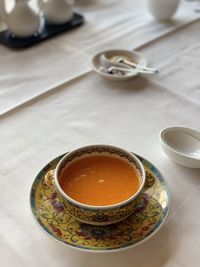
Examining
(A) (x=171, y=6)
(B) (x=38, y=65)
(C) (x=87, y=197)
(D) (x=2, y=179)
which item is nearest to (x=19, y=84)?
(B) (x=38, y=65)

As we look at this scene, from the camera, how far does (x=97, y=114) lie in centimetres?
70

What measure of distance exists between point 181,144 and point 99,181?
0.18 meters

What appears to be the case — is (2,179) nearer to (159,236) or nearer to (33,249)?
(33,249)

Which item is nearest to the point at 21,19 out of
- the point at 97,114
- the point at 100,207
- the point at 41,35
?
the point at 41,35

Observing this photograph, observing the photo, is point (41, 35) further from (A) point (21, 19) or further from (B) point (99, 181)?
(B) point (99, 181)

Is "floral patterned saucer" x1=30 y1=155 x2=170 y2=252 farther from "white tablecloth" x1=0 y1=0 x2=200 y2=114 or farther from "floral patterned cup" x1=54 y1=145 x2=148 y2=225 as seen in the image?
"white tablecloth" x1=0 y1=0 x2=200 y2=114

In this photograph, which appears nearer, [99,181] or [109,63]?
[99,181]

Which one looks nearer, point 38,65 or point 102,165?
point 102,165

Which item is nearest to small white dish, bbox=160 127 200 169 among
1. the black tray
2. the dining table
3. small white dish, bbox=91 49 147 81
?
the dining table

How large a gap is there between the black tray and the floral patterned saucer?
1.49 ft

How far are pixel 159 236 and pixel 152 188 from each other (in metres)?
0.06

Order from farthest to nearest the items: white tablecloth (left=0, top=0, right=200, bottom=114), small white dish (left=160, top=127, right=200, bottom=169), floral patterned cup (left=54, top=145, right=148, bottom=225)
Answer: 1. white tablecloth (left=0, top=0, right=200, bottom=114)
2. small white dish (left=160, top=127, right=200, bottom=169)
3. floral patterned cup (left=54, top=145, right=148, bottom=225)

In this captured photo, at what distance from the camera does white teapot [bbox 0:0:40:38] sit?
0.89 meters

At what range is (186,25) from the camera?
1043 mm
